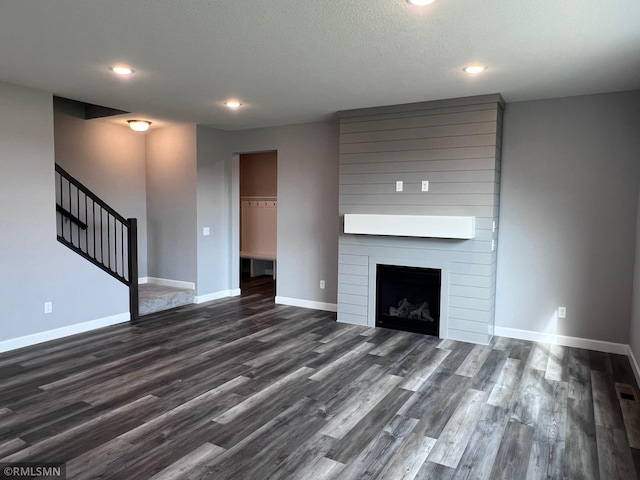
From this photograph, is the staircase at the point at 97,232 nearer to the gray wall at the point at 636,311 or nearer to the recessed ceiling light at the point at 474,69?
the recessed ceiling light at the point at 474,69

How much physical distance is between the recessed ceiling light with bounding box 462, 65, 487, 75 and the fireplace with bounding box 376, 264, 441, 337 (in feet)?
6.86

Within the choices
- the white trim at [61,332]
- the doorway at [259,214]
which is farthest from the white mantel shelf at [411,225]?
the doorway at [259,214]

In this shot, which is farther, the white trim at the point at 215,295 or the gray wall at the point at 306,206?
the white trim at the point at 215,295

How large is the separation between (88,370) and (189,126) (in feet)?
12.2

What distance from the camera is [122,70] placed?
3676 millimetres

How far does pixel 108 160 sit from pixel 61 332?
107 inches

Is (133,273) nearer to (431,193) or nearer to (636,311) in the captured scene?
(431,193)

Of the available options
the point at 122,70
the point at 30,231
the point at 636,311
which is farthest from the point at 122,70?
the point at 636,311

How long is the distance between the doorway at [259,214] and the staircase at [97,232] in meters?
2.49

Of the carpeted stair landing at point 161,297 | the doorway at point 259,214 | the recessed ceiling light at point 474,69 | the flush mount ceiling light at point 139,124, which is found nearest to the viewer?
the recessed ceiling light at point 474,69

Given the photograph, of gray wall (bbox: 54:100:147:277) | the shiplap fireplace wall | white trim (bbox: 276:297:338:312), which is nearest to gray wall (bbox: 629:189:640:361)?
the shiplap fireplace wall

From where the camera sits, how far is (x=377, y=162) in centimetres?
506

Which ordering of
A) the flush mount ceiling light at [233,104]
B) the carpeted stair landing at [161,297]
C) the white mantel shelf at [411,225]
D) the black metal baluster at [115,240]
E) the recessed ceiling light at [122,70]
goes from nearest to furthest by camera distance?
the recessed ceiling light at [122,70] < the white mantel shelf at [411,225] < the flush mount ceiling light at [233,104] < the carpeted stair landing at [161,297] < the black metal baluster at [115,240]

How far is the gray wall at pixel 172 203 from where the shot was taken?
6.23 m
